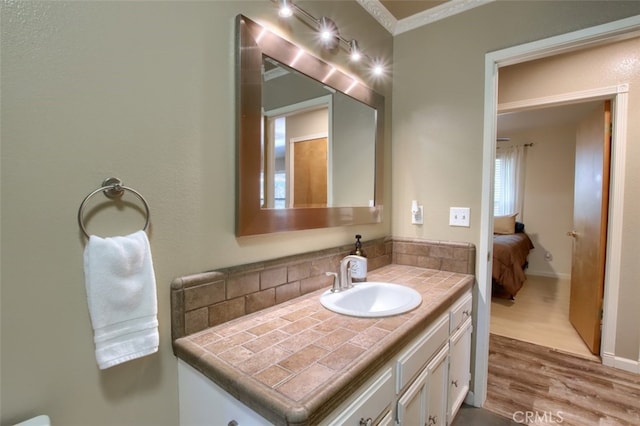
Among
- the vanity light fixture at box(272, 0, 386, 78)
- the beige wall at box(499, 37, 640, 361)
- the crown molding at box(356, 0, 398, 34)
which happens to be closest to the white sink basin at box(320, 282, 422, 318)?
the vanity light fixture at box(272, 0, 386, 78)

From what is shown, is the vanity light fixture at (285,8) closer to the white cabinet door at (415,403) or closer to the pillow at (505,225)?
the white cabinet door at (415,403)

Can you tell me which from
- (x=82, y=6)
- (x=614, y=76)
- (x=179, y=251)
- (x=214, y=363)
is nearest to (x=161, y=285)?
(x=179, y=251)

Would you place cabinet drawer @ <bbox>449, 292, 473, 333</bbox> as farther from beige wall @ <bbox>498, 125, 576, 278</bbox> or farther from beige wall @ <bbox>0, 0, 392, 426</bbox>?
beige wall @ <bbox>498, 125, 576, 278</bbox>

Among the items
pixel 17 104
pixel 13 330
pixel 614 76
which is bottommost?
pixel 13 330

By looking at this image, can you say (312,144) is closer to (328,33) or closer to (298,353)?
(328,33)

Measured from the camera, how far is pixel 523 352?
2.54 m

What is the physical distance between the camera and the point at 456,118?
1.91 metres

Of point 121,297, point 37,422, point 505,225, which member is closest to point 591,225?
point 505,225

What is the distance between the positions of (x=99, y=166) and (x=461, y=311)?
5.73 ft

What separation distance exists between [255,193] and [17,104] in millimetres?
692

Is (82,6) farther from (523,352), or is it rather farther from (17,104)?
(523,352)

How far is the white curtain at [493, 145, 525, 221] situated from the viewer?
5.26 metres

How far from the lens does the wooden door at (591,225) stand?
2373 mm

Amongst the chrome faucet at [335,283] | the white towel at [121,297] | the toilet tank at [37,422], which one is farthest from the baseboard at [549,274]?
the toilet tank at [37,422]
